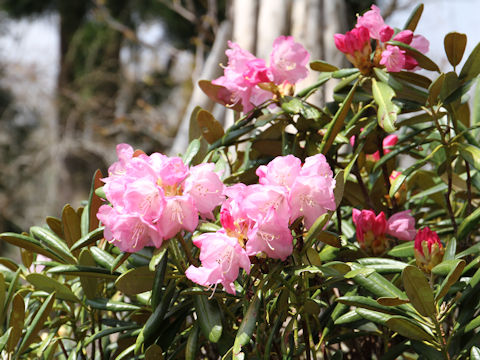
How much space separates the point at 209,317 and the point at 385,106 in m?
0.38

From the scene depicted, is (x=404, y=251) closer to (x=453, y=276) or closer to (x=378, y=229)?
(x=378, y=229)

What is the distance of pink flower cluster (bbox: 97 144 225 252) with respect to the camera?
2.07ft

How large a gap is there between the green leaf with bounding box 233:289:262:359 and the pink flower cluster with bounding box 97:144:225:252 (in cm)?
12

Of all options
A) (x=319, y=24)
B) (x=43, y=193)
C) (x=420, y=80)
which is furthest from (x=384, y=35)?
(x=43, y=193)

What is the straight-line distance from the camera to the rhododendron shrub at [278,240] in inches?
24.9

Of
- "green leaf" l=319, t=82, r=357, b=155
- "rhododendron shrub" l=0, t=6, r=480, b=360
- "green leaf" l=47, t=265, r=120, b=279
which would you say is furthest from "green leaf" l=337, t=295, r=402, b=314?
"green leaf" l=47, t=265, r=120, b=279

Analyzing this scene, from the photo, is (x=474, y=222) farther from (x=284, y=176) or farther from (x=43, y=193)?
(x=43, y=193)

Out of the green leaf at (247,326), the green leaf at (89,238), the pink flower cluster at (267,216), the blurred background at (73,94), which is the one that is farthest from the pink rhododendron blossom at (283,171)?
the blurred background at (73,94)

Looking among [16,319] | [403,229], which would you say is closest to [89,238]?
[16,319]

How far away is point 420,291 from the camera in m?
0.61

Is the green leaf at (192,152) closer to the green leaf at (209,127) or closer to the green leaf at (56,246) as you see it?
the green leaf at (209,127)

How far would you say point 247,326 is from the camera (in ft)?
1.99

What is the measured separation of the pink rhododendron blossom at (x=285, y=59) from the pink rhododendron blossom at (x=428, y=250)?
1.09 feet

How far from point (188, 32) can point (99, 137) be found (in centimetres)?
197
